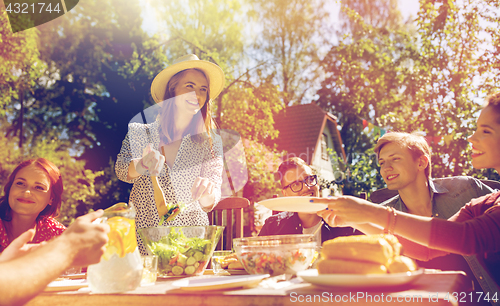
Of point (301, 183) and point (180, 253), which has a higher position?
point (301, 183)

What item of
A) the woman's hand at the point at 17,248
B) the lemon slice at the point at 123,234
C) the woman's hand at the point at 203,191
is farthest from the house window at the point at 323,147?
the woman's hand at the point at 17,248

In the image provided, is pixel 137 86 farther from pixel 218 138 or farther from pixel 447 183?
pixel 447 183

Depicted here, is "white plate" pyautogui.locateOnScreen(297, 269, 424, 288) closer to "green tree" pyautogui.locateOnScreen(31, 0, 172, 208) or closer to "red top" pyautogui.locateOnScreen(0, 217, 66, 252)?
"red top" pyautogui.locateOnScreen(0, 217, 66, 252)

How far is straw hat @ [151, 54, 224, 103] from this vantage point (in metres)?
2.65

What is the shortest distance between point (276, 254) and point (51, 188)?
1714 millimetres

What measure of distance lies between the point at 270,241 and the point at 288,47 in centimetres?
1413

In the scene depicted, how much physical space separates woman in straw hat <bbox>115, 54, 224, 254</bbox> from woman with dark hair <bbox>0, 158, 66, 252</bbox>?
0.46 meters

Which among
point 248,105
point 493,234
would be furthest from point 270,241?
point 248,105

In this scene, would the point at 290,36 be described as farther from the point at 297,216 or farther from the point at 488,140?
the point at 488,140

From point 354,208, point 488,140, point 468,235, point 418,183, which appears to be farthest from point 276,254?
point 418,183

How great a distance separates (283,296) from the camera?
850mm

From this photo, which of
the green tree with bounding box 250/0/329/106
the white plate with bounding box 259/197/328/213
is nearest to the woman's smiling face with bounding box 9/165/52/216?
the white plate with bounding box 259/197/328/213

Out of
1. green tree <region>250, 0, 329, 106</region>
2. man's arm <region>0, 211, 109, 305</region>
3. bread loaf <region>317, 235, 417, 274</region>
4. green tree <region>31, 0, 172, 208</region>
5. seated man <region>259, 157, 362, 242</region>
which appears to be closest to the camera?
man's arm <region>0, 211, 109, 305</region>

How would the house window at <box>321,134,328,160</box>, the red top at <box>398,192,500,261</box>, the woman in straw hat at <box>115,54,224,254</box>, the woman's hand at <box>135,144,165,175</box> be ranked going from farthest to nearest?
1. the house window at <box>321,134,328,160</box>
2. the woman in straw hat at <box>115,54,224,254</box>
3. the woman's hand at <box>135,144,165,175</box>
4. the red top at <box>398,192,500,261</box>
